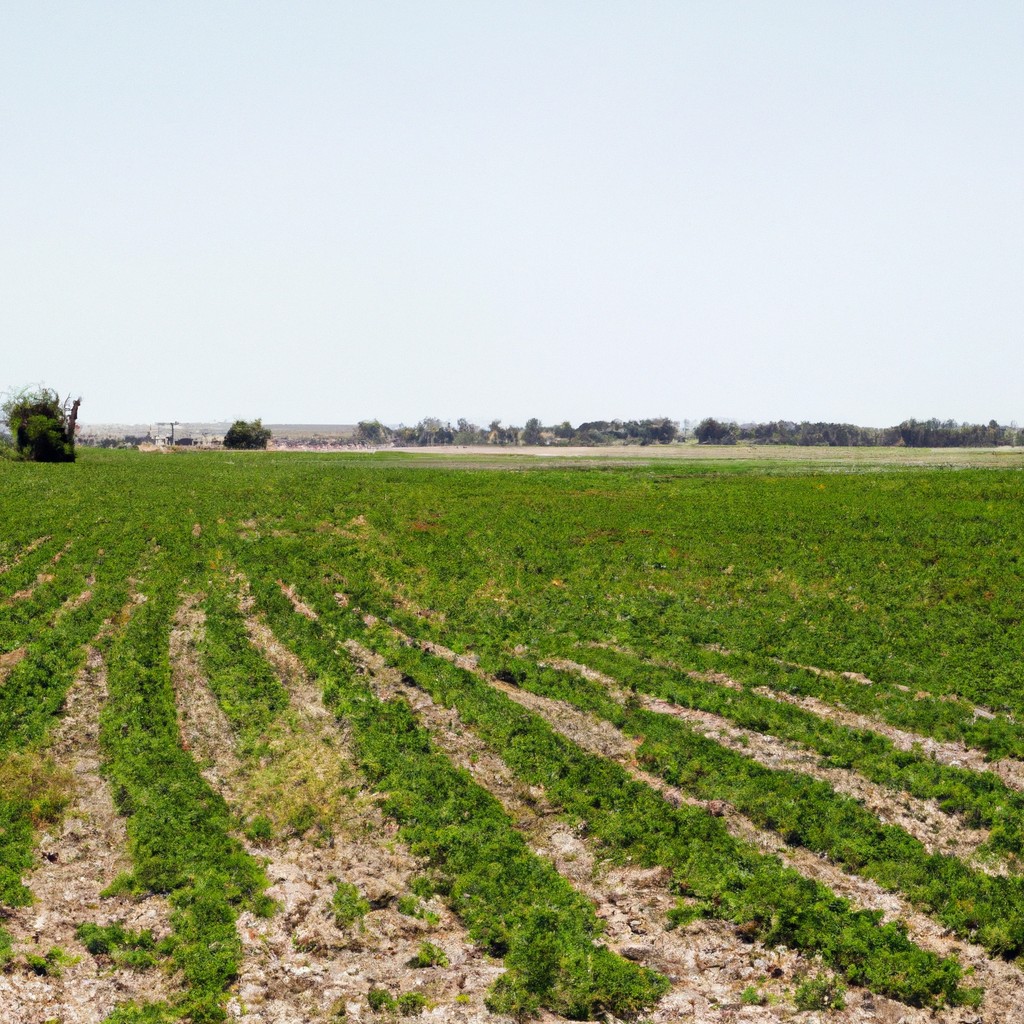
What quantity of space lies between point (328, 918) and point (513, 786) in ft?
19.2

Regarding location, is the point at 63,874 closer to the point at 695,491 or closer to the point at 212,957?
the point at 212,957

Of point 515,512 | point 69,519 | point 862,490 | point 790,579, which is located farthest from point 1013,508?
point 69,519

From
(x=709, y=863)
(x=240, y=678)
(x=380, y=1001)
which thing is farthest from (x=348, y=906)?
(x=240, y=678)

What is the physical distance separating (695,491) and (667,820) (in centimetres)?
4706

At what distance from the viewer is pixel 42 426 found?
11575 centimetres

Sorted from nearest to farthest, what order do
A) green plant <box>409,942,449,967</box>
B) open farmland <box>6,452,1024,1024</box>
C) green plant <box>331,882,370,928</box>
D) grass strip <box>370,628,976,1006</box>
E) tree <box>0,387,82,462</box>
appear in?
grass strip <box>370,628,976,1006</box>, open farmland <box>6,452,1024,1024</box>, green plant <box>409,942,449,967</box>, green plant <box>331,882,370,928</box>, tree <box>0,387,82,462</box>

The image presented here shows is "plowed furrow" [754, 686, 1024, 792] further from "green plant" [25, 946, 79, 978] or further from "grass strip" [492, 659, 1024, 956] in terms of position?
"green plant" [25, 946, 79, 978]

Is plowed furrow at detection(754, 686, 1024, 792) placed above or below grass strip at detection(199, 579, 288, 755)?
below

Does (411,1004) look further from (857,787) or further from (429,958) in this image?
(857,787)

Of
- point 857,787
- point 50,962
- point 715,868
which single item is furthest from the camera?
point 857,787

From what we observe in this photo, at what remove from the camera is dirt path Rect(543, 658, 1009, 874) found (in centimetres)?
1670

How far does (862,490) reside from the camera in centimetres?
5969

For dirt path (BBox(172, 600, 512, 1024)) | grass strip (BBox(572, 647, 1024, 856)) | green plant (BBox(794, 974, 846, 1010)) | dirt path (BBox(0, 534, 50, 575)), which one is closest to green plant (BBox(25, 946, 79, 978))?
dirt path (BBox(172, 600, 512, 1024))

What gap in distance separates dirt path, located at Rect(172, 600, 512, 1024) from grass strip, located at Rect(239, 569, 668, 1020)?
40cm
